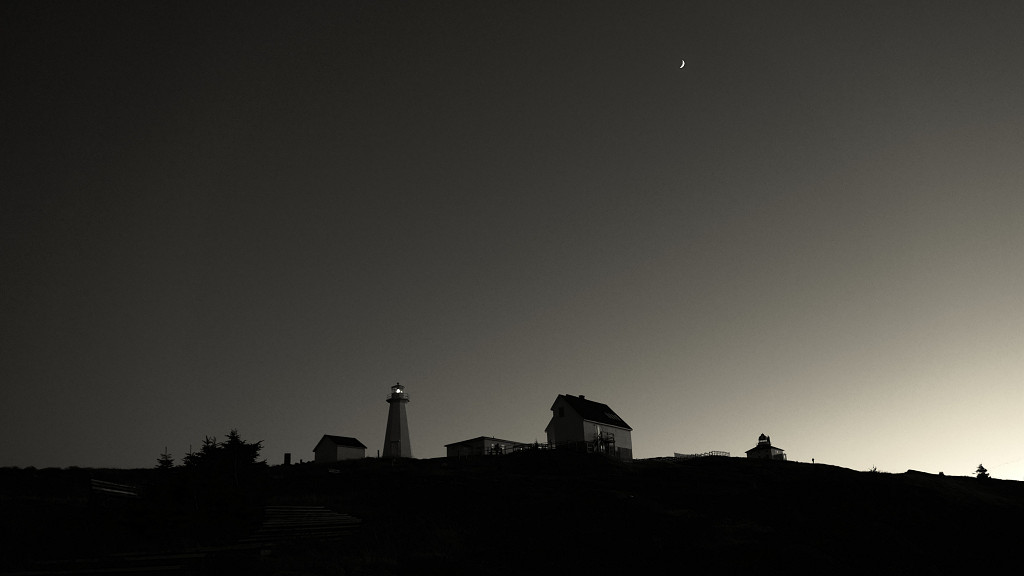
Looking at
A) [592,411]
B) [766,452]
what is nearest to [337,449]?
[592,411]

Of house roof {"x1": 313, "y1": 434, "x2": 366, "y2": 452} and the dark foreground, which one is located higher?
house roof {"x1": 313, "y1": 434, "x2": 366, "y2": 452}

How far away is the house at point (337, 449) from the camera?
80.0m

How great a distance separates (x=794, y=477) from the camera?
4947 cm

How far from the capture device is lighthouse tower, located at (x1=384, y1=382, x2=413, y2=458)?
81.4 metres

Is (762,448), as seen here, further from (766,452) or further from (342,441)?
(342,441)

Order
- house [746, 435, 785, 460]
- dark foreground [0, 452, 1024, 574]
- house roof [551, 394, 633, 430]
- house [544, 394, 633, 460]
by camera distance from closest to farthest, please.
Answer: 1. dark foreground [0, 452, 1024, 574]
2. house [544, 394, 633, 460]
3. house roof [551, 394, 633, 430]
4. house [746, 435, 785, 460]

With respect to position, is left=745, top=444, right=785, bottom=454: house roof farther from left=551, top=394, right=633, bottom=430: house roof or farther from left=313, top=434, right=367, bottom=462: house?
left=313, top=434, right=367, bottom=462: house

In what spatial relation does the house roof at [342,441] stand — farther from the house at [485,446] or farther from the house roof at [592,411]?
the house roof at [592,411]

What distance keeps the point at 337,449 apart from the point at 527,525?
50957 millimetres

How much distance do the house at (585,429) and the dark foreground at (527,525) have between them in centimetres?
1376

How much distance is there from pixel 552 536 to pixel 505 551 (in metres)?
3.55

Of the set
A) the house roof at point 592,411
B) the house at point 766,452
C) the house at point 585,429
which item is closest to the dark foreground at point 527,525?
the house at point 585,429

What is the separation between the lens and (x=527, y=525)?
113ft

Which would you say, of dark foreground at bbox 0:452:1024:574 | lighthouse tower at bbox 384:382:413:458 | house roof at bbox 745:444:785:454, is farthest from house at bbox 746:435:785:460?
lighthouse tower at bbox 384:382:413:458
